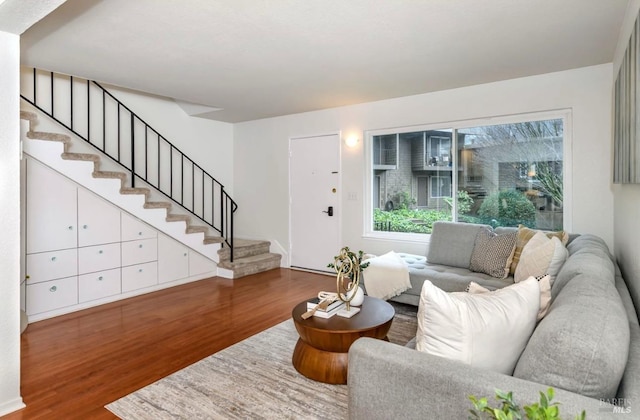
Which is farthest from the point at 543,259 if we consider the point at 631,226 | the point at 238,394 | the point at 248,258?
the point at 248,258

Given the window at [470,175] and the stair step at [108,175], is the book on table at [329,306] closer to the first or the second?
the window at [470,175]

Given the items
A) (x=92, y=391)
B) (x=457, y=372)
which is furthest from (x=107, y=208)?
(x=457, y=372)

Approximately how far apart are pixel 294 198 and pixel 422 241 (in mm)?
2223

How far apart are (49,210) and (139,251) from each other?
43.5 inches

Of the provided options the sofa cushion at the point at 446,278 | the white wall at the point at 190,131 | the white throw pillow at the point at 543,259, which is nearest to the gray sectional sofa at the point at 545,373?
the white throw pillow at the point at 543,259

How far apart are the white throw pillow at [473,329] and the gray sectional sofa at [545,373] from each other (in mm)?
95

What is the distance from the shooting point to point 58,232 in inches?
152

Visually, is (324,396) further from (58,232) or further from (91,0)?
(58,232)

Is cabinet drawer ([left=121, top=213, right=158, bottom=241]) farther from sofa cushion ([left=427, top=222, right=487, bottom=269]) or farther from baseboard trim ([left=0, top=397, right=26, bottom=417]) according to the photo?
sofa cushion ([left=427, top=222, right=487, bottom=269])

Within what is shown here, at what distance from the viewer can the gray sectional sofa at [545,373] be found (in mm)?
1006

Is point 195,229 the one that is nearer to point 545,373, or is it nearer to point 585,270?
point 585,270

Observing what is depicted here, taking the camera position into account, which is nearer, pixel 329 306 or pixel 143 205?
pixel 329 306

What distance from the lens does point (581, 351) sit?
40.8 inches

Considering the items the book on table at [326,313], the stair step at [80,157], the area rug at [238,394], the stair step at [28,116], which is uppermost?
the stair step at [28,116]
